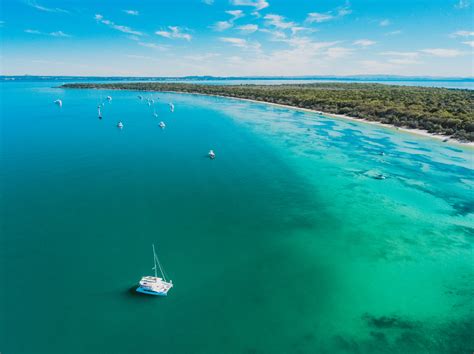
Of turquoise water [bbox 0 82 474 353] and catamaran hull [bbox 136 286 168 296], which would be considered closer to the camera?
turquoise water [bbox 0 82 474 353]

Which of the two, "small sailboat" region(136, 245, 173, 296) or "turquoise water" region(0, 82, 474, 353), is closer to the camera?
"turquoise water" region(0, 82, 474, 353)

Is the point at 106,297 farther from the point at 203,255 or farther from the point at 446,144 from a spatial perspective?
the point at 446,144

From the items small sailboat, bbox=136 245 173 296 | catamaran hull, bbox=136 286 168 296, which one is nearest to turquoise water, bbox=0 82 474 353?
catamaran hull, bbox=136 286 168 296

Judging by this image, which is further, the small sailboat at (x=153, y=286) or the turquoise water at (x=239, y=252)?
the small sailboat at (x=153, y=286)

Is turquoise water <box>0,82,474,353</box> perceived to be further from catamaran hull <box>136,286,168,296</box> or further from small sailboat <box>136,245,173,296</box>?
small sailboat <box>136,245,173,296</box>

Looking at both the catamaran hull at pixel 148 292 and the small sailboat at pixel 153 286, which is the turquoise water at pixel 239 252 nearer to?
the catamaran hull at pixel 148 292

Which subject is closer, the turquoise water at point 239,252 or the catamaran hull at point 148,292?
the turquoise water at point 239,252

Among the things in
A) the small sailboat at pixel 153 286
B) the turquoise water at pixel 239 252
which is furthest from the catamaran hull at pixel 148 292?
the turquoise water at pixel 239 252

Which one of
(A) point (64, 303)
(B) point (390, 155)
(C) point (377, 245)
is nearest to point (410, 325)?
(C) point (377, 245)
